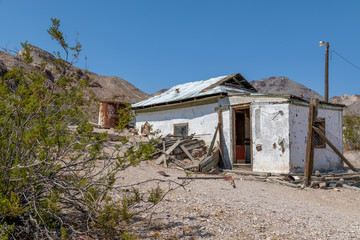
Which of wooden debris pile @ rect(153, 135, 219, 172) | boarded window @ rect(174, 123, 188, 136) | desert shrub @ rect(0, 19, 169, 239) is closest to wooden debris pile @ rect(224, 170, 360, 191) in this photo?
wooden debris pile @ rect(153, 135, 219, 172)

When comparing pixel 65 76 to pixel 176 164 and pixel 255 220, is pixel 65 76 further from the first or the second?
pixel 176 164

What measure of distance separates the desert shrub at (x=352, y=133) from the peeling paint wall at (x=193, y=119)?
502 inches

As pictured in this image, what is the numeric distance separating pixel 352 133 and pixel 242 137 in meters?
10.7

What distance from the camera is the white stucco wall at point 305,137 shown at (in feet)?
35.1

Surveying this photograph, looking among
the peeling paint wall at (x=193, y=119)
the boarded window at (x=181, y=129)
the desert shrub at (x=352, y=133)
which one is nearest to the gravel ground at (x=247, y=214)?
the peeling paint wall at (x=193, y=119)

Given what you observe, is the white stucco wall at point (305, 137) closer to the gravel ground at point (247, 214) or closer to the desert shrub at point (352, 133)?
the gravel ground at point (247, 214)

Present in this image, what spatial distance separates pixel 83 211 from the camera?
4.41 metres

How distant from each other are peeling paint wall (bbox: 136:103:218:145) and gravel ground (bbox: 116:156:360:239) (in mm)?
4432

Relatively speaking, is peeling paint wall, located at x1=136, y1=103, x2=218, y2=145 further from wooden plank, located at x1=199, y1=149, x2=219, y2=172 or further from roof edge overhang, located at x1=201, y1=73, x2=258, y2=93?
roof edge overhang, located at x1=201, y1=73, x2=258, y2=93

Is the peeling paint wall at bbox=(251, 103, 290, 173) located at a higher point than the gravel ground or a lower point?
higher

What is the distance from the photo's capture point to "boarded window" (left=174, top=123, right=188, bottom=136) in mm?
14305

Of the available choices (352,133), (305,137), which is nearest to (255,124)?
(305,137)

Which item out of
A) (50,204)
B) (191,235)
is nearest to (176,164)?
(191,235)

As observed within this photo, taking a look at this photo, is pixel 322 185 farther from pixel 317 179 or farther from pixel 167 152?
pixel 167 152
